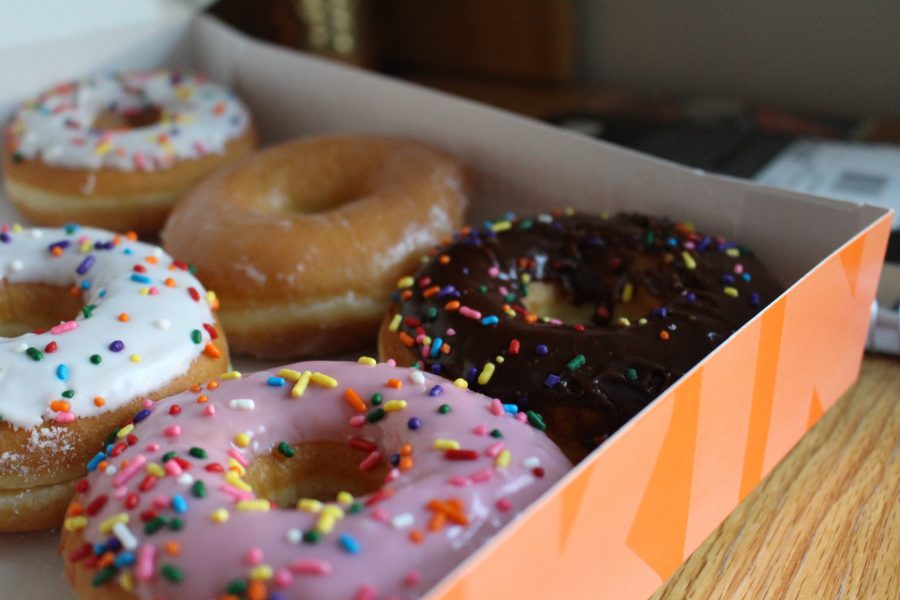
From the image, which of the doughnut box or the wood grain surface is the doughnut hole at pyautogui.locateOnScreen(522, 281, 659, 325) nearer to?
the doughnut box

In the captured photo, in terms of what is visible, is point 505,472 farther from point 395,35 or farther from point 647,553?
point 395,35

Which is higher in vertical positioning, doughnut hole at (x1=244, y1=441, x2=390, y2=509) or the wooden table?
doughnut hole at (x1=244, y1=441, x2=390, y2=509)

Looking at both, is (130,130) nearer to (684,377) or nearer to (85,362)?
(85,362)

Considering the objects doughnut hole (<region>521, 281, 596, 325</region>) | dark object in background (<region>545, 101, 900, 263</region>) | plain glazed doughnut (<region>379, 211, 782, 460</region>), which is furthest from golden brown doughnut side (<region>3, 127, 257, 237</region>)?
dark object in background (<region>545, 101, 900, 263</region>)

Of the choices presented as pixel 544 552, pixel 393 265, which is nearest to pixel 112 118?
pixel 393 265

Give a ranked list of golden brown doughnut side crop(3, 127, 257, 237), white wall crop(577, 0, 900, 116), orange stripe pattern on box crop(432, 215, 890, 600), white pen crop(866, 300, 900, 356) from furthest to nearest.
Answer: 1. white wall crop(577, 0, 900, 116)
2. golden brown doughnut side crop(3, 127, 257, 237)
3. white pen crop(866, 300, 900, 356)
4. orange stripe pattern on box crop(432, 215, 890, 600)

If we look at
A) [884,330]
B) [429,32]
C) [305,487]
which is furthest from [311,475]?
[429,32]

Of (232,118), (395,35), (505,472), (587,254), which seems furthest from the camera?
(395,35)

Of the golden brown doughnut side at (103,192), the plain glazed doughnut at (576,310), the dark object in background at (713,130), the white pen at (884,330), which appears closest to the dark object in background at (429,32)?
the dark object in background at (713,130)

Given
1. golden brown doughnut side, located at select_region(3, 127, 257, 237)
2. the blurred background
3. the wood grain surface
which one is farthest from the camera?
the blurred background
